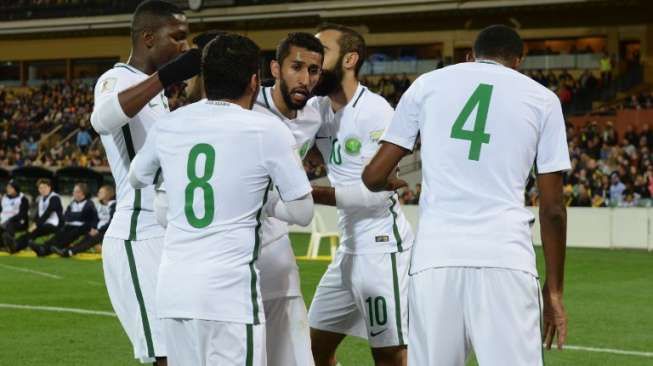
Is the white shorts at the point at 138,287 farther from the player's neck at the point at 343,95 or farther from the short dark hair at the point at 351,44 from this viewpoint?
the short dark hair at the point at 351,44

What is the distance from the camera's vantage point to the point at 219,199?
4.61 metres

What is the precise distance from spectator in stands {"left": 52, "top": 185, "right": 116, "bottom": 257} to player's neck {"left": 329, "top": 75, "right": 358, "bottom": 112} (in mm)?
16297

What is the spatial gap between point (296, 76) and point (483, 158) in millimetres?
1501

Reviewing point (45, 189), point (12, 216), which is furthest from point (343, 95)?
point (12, 216)

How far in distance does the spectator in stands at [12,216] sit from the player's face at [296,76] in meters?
19.3

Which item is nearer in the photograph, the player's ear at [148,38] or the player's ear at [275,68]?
the player's ear at [148,38]

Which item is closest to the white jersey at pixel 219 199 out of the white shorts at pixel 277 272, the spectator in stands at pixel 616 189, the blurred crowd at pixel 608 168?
the white shorts at pixel 277 272

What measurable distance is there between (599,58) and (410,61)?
24.0 feet

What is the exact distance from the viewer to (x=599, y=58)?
40250mm

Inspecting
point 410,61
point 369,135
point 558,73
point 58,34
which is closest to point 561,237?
point 369,135

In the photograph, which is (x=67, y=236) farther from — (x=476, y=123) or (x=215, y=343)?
(x=476, y=123)

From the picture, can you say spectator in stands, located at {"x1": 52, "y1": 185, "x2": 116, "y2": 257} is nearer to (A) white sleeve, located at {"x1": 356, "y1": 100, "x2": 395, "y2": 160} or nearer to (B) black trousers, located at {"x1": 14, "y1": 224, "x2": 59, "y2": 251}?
(B) black trousers, located at {"x1": 14, "y1": 224, "x2": 59, "y2": 251}

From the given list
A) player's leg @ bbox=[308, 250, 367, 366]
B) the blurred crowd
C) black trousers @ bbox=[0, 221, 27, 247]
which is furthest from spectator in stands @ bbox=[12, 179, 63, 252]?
player's leg @ bbox=[308, 250, 367, 366]

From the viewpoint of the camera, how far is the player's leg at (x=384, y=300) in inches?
268
